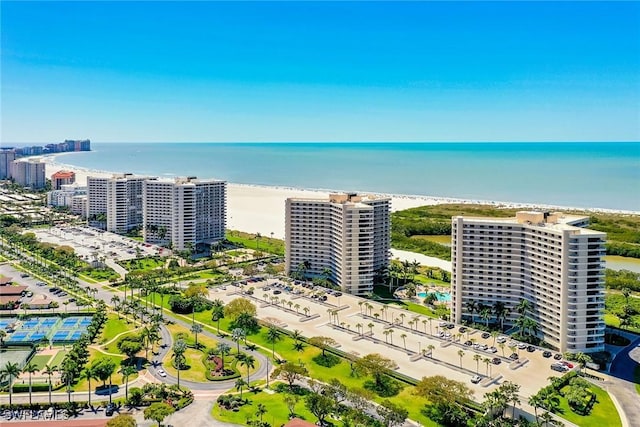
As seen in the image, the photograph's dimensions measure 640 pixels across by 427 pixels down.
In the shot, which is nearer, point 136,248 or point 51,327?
point 51,327

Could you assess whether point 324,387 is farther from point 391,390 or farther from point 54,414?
point 54,414

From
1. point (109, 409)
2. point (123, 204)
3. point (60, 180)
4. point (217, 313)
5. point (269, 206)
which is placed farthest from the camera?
point (60, 180)

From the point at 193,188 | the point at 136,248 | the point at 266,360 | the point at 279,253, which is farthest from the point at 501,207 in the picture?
the point at 266,360

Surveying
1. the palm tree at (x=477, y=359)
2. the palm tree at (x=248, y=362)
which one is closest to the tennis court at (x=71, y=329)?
the palm tree at (x=248, y=362)

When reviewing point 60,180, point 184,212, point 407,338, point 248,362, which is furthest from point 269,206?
point 248,362

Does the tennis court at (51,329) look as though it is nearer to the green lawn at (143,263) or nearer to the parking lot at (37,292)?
the parking lot at (37,292)

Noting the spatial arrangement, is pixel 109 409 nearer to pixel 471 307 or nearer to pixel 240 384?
pixel 240 384
